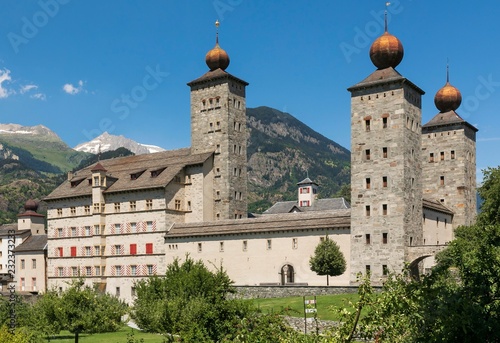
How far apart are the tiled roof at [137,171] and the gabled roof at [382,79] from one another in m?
19.3

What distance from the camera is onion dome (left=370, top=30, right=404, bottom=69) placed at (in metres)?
56.7

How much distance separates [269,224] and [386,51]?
60.8ft

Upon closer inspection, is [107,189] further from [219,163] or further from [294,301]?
[294,301]

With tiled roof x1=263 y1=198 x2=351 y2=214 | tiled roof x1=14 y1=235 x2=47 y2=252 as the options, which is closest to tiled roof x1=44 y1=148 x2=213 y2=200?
tiled roof x1=14 y1=235 x2=47 y2=252

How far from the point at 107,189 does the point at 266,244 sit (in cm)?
2145

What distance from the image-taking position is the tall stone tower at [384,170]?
53781 millimetres

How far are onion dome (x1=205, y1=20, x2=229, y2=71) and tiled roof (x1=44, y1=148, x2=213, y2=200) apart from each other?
9569 millimetres

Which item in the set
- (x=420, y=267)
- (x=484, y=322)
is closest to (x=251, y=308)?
(x=484, y=322)

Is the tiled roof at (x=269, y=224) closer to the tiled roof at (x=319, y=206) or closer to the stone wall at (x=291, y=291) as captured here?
the stone wall at (x=291, y=291)

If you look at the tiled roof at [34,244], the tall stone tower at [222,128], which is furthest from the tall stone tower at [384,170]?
the tiled roof at [34,244]

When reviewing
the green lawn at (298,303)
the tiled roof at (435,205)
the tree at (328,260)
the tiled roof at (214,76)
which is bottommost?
the green lawn at (298,303)

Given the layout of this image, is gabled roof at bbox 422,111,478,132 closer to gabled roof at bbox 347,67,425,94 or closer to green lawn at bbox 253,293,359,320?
gabled roof at bbox 347,67,425,94

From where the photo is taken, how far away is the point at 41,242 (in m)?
83.9

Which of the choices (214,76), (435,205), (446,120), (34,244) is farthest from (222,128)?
(34,244)
